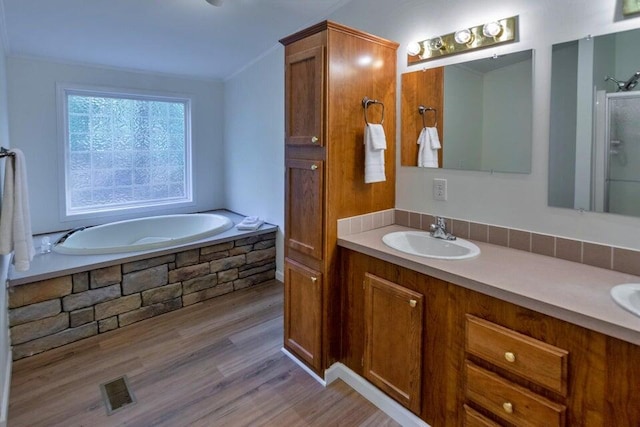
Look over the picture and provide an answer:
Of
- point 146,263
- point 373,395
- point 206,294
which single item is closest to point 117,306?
point 146,263

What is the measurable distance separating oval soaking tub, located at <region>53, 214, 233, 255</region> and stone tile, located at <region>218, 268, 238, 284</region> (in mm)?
370

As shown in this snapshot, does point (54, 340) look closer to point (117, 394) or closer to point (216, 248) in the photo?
point (117, 394)

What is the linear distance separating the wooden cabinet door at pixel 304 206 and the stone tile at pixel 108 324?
1.52 metres

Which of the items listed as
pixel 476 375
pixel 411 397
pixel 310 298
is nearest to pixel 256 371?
pixel 310 298

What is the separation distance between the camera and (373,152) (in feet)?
6.80

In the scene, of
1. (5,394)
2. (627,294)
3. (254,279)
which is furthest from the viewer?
(254,279)

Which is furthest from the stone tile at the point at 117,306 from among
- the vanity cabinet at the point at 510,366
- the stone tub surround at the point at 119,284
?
the vanity cabinet at the point at 510,366

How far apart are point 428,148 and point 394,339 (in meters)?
1.10

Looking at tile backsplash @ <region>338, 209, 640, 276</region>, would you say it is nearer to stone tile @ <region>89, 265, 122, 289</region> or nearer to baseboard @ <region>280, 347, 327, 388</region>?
baseboard @ <region>280, 347, 327, 388</region>

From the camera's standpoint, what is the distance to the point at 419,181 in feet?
7.46

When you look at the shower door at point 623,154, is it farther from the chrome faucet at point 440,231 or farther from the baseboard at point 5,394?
the baseboard at point 5,394

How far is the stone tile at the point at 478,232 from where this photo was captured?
6.44 ft

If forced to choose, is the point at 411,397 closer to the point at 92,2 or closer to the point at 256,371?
the point at 256,371

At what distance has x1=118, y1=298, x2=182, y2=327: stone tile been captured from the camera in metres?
2.80
